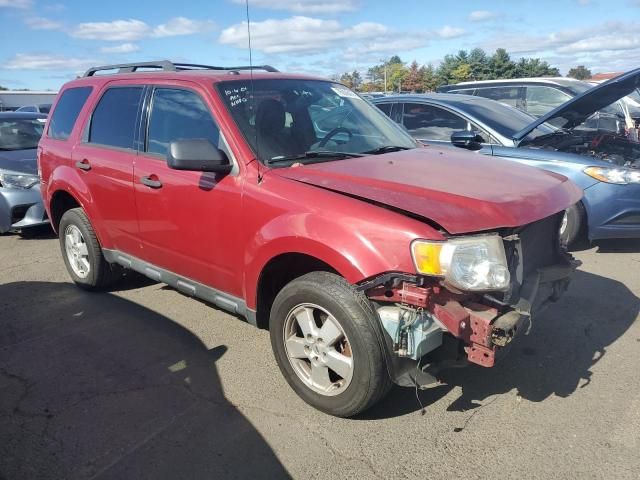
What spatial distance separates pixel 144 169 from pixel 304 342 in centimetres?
187

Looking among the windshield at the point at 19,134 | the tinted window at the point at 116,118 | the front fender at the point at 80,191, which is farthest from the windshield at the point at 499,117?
the windshield at the point at 19,134

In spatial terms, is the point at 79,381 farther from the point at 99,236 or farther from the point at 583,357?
the point at 583,357

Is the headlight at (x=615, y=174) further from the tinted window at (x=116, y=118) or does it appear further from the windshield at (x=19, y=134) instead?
the windshield at (x=19, y=134)

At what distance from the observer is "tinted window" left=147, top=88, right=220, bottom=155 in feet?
11.8

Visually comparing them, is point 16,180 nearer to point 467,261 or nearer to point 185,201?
point 185,201

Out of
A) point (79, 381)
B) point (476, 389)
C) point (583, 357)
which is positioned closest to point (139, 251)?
point (79, 381)

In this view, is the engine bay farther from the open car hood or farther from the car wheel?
the car wheel

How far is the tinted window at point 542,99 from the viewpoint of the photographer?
11508 millimetres

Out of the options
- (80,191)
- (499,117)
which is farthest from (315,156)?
(499,117)

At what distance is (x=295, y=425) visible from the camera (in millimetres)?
2982

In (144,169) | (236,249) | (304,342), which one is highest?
(144,169)

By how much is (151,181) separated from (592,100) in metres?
4.67

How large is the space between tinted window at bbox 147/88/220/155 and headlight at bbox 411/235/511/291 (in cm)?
166

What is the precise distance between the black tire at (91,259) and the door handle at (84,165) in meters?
0.50
